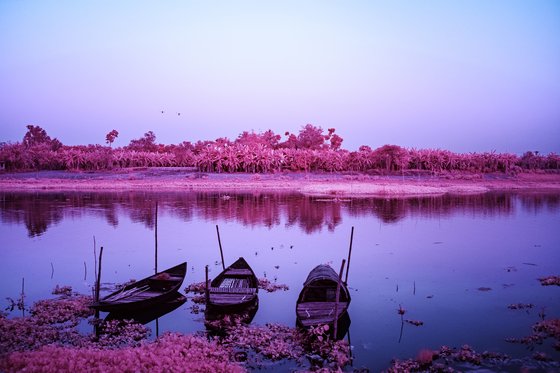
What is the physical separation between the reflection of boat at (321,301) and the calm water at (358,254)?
0.93 metres

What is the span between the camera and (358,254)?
25.8 m

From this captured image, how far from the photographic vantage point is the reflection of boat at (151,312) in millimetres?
14766

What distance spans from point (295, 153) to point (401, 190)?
32.7 meters

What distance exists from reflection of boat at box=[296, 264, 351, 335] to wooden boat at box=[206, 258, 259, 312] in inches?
65.6

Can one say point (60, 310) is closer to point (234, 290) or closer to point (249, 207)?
point (234, 290)

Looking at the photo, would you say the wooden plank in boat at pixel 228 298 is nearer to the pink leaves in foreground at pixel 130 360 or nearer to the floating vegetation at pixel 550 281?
the pink leaves in foreground at pixel 130 360

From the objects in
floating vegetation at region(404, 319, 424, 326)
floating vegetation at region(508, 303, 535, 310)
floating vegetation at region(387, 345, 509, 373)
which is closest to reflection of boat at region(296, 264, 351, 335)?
floating vegetation at region(404, 319, 424, 326)

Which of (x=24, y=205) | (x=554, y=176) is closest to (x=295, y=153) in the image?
(x=554, y=176)

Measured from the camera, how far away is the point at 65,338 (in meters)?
12.7

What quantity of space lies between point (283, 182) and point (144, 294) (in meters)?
62.4

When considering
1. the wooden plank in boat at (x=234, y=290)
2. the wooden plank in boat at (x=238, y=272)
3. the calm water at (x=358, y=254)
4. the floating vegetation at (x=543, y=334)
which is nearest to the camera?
the floating vegetation at (x=543, y=334)

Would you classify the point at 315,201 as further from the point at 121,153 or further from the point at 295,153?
the point at 121,153

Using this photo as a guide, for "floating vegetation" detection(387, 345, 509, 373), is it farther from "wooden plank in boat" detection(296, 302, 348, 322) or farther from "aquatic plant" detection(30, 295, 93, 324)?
"aquatic plant" detection(30, 295, 93, 324)

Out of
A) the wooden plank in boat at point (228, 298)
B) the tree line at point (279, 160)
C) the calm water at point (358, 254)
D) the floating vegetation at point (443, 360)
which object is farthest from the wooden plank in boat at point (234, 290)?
the tree line at point (279, 160)
